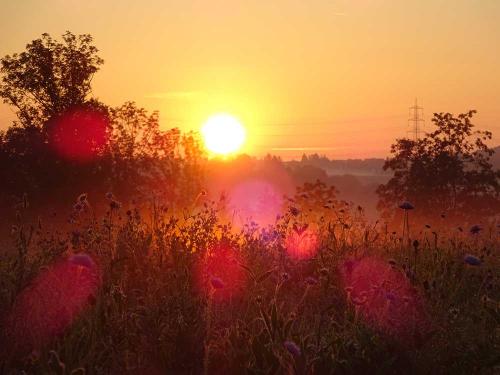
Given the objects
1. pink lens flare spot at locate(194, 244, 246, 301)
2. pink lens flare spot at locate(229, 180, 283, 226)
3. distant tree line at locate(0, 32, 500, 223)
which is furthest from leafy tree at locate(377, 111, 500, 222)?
pink lens flare spot at locate(194, 244, 246, 301)

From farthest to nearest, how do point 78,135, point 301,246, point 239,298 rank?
1. point 78,135
2. point 301,246
3. point 239,298

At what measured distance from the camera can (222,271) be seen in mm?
7453

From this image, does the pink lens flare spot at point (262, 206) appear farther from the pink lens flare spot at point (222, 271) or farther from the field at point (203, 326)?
the field at point (203, 326)

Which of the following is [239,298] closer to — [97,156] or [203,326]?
[203,326]

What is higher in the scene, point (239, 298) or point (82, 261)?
point (82, 261)

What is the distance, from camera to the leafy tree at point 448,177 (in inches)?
1077

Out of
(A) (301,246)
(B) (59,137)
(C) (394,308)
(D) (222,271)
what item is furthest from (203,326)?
(B) (59,137)

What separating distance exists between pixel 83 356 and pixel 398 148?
84.5 feet

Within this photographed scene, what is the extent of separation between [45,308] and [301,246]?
15.2ft

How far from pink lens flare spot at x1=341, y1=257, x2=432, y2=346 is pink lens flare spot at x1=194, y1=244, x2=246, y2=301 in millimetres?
Answer: 1382

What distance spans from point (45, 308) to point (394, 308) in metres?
2.91

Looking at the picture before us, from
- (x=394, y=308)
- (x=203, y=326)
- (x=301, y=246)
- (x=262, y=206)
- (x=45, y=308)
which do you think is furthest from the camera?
(x=262, y=206)

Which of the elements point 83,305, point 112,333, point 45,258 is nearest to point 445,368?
point 112,333

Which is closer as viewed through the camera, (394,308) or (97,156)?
(394,308)
